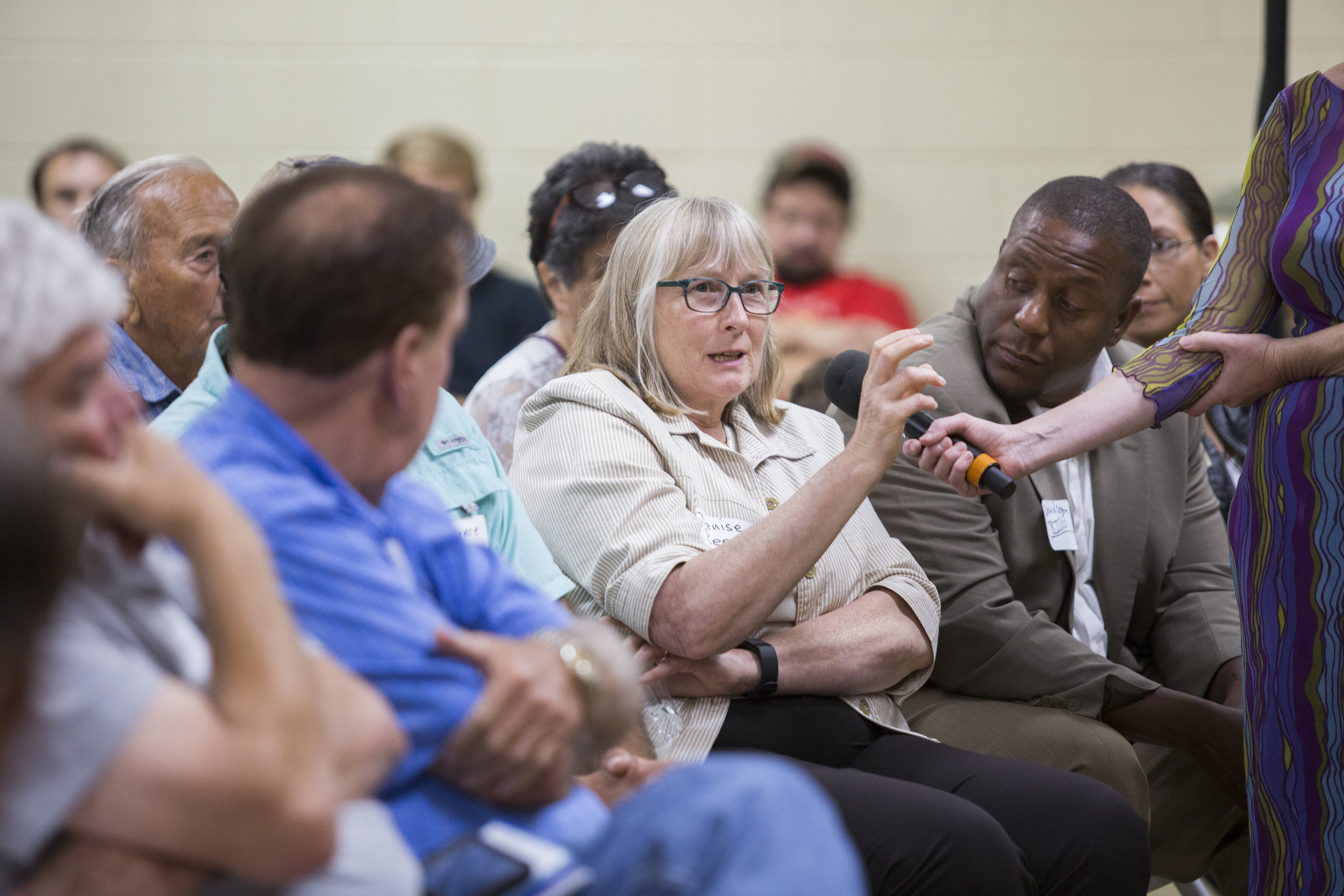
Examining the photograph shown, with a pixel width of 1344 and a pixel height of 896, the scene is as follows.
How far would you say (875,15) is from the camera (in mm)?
4016

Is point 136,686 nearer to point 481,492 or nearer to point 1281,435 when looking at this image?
point 481,492

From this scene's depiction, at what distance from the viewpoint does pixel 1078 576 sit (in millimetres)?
2070

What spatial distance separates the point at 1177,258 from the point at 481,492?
186 cm

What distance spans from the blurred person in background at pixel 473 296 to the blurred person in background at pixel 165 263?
1.50m

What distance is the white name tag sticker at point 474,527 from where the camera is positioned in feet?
5.20

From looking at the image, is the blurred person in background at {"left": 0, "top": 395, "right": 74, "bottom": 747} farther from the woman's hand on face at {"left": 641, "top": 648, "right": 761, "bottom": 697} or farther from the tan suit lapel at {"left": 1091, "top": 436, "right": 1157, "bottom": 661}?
the tan suit lapel at {"left": 1091, "top": 436, "right": 1157, "bottom": 661}

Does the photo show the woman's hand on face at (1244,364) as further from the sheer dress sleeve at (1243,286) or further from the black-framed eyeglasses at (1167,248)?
the black-framed eyeglasses at (1167,248)

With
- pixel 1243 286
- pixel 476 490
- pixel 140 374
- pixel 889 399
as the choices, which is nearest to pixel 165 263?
pixel 140 374

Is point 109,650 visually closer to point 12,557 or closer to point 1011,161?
point 12,557

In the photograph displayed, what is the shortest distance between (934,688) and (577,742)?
109 centimetres

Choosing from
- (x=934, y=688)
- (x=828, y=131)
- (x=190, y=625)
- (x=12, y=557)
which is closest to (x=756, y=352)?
(x=934, y=688)

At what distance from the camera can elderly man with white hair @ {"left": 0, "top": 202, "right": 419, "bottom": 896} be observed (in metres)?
0.73

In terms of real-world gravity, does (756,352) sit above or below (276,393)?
below

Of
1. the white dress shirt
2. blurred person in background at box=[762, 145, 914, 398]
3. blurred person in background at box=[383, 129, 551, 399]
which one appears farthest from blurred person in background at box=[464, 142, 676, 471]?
blurred person in background at box=[762, 145, 914, 398]
